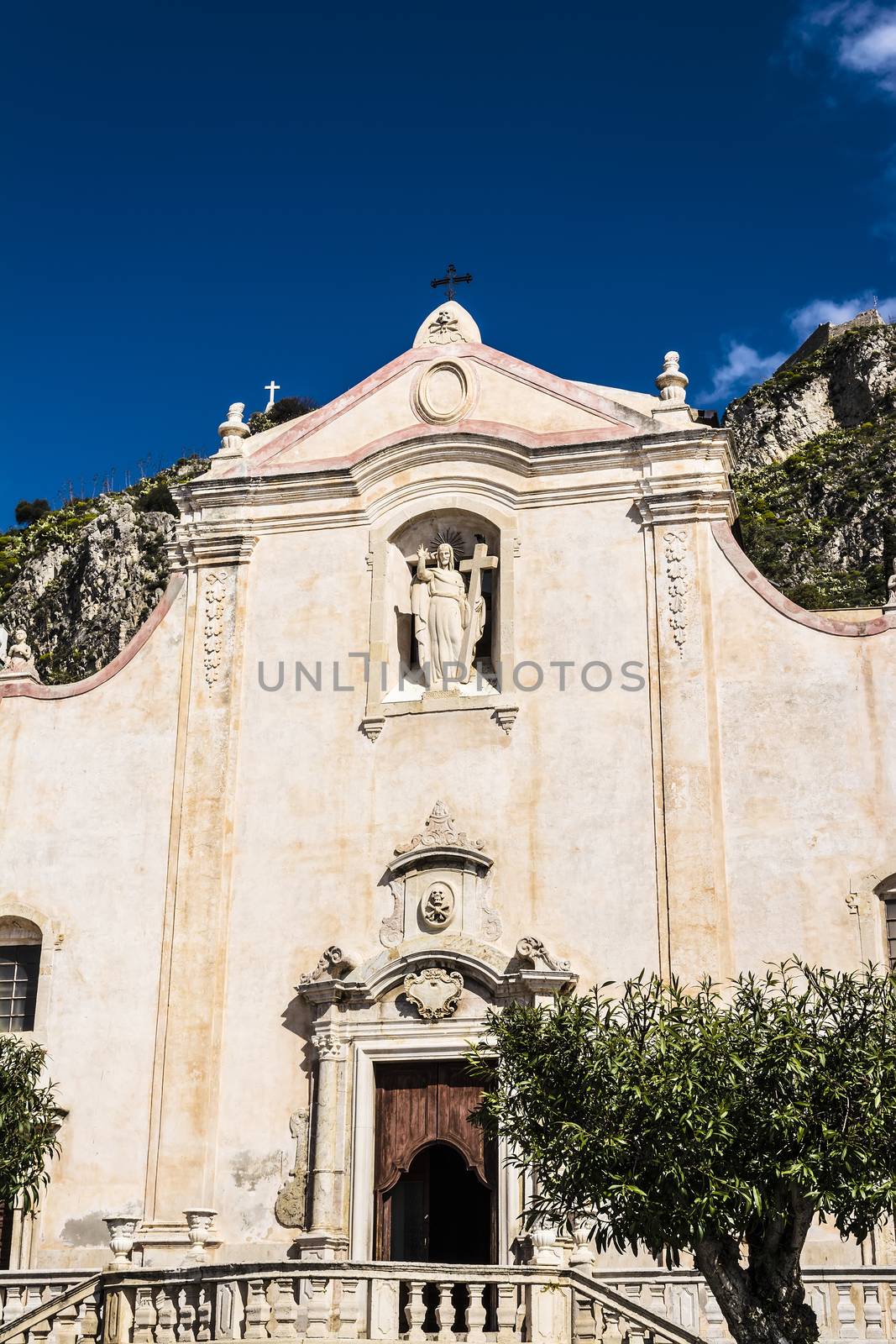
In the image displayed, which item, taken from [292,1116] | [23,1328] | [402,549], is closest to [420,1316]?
[23,1328]

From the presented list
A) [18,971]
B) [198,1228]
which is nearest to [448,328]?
[18,971]

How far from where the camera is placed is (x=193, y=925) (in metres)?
20.6

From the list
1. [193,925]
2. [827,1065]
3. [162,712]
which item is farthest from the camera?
[162,712]

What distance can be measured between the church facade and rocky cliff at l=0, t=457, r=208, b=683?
83.6ft

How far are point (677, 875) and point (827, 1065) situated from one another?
5.75 m

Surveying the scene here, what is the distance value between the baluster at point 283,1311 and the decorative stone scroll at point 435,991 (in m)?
5.00

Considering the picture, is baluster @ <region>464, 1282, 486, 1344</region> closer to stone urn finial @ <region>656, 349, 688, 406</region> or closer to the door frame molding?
the door frame molding

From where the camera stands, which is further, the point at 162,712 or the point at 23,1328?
the point at 162,712

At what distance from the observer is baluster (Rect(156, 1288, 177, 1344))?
604 inches

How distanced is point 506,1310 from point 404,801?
7.11m

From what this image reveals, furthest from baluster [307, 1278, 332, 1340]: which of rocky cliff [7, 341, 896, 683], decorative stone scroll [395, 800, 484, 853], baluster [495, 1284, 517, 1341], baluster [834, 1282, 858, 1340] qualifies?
rocky cliff [7, 341, 896, 683]

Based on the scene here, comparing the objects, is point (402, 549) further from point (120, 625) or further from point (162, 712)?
point (120, 625)

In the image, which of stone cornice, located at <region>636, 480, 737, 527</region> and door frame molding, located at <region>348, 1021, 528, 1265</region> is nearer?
door frame molding, located at <region>348, 1021, 528, 1265</region>

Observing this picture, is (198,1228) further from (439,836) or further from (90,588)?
(90,588)
